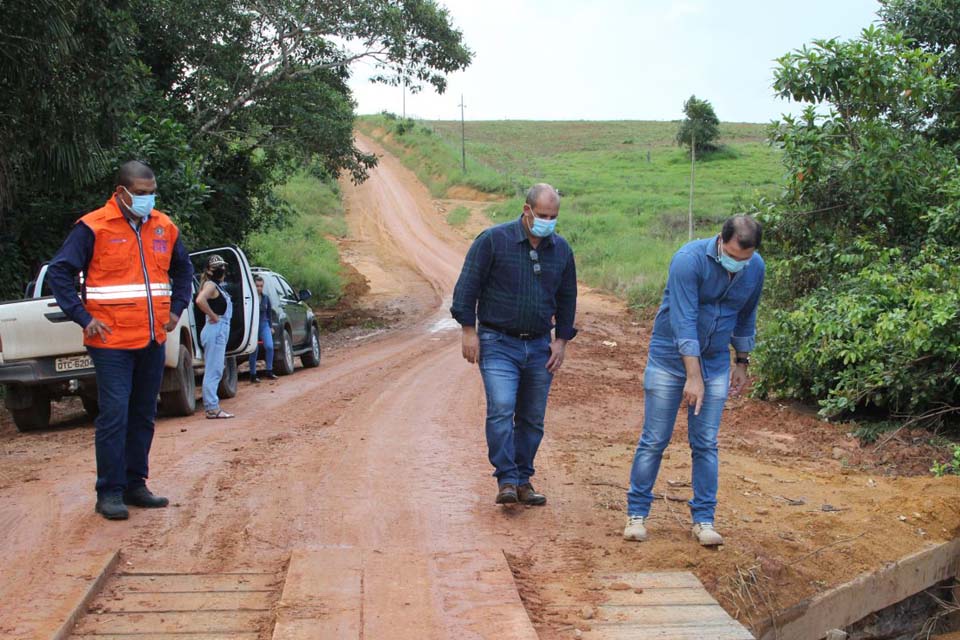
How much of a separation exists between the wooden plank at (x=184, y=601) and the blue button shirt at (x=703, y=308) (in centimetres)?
247

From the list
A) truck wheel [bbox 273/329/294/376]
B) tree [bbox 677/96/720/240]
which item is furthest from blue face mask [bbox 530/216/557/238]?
tree [bbox 677/96/720/240]

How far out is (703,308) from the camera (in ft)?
16.9

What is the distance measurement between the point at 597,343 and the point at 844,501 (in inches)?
455

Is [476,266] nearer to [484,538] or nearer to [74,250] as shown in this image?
[484,538]

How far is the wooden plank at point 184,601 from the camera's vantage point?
4.30 meters

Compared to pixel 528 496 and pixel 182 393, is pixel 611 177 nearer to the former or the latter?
pixel 182 393

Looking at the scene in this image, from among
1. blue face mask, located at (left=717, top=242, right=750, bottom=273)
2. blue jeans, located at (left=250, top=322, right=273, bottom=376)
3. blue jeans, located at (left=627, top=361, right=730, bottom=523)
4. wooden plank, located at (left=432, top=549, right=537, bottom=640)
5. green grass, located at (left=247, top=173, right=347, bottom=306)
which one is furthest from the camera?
green grass, located at (left=247, top=173, right=347, bottom=306)

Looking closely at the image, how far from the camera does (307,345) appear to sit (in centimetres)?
1562

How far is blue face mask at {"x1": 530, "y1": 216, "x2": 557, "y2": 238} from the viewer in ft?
17.6

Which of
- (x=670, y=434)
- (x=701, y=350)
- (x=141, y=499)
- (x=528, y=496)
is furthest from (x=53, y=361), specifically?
(x=701, y=350)

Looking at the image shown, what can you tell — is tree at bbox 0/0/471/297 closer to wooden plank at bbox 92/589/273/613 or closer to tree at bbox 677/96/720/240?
wooden plank at bbox 92/589/273/613

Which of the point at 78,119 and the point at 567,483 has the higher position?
the point at 78,119

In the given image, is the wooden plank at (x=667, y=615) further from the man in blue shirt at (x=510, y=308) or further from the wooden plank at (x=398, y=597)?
the man in blue shirt at (x=510, y=308)

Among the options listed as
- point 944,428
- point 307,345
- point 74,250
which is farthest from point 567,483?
point 307,345
